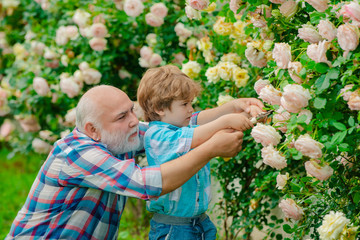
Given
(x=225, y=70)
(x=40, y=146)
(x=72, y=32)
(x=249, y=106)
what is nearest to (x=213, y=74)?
(x=225, y=70)

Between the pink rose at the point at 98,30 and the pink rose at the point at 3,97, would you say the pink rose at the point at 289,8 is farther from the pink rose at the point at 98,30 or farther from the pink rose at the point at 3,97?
the pink rose at the point at 3,97

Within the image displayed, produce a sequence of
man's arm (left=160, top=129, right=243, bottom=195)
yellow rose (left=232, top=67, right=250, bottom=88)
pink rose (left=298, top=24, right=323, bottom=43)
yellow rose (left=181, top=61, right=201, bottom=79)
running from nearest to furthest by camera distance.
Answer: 1. pink rose (left=298, top=24, right=323, bottom=43)
2. man's arm (left=160, top=129, right=243, bottom=195)
3. yellow rose (left=232, top=67, right=250, bottom=88)
4. yellow rose (left=181, top=61, right=201, bottom=79)

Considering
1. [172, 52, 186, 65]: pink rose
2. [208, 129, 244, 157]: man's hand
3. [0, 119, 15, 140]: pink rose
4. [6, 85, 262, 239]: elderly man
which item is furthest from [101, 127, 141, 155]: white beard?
[0, 119, 15, 140]: pink rose

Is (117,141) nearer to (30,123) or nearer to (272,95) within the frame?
(272,95)

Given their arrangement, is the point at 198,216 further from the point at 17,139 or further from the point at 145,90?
the point at 17,139

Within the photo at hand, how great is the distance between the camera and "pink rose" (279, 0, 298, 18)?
1.77 m

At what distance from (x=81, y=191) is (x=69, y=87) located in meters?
1.60

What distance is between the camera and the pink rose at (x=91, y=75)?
3.49 metres

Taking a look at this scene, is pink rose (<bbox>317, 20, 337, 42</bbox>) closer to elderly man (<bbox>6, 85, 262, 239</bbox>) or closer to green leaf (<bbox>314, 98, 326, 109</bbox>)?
green leaf (<bbox>314, 98, 326, 109</bbox>)

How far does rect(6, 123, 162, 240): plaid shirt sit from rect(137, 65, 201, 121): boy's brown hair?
316 millimetres

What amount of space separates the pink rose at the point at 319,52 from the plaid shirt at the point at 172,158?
0.67m

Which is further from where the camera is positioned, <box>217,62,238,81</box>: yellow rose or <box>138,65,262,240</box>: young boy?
<box>217,62,238,81</box>: yellow rose

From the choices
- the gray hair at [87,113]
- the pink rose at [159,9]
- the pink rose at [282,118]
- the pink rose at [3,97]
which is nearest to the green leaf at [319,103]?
the pink rose at [282,118]

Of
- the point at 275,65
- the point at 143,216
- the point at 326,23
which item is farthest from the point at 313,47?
the point at 143,216
